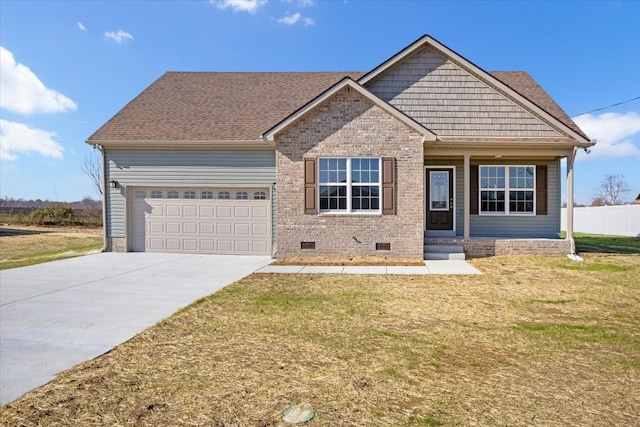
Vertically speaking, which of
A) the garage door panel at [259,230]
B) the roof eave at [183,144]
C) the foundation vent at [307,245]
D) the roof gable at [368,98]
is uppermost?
the roof gable at [368,98]

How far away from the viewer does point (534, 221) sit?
43.8ft

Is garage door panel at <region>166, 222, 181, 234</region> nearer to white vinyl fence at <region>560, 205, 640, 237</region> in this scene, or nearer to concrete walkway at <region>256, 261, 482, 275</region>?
concrete walkway at <region>256, 261, 482, 275</region>

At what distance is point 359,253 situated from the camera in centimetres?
1167

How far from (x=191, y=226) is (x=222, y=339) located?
9.06m

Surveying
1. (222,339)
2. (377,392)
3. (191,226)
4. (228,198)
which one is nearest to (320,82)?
(228,198)

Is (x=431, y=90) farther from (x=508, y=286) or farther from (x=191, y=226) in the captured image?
(x=191, y=226)

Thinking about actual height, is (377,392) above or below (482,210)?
below

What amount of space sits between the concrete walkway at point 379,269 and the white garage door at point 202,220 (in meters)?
2.63

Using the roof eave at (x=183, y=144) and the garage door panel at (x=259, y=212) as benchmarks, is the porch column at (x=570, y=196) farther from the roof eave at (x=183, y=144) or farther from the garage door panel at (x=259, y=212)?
the garage door panel at (x=259, y=212)

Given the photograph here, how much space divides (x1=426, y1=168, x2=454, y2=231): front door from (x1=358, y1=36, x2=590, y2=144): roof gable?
1.50m

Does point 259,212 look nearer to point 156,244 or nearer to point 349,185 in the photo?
point 349,185

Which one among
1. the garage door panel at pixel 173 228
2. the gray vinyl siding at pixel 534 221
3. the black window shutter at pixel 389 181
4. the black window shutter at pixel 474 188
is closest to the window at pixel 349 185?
the black window shutter at pixel 389 181

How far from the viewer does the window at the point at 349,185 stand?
11609 millimetres

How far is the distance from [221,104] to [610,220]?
82.1 ft
